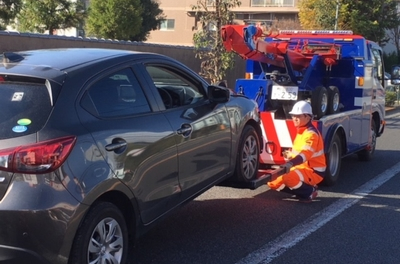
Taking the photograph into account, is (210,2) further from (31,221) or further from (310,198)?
(31,221)

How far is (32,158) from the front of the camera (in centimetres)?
414

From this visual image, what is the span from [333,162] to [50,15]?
21046 millimetres

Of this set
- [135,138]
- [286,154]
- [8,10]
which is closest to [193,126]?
[135,138]

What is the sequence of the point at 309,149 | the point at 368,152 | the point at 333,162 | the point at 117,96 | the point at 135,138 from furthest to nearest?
the point at 368,152 < the point at 333,162 < the point at 309,149 < the point at 117,96 < the point at 135,138

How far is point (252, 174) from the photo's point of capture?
24.5 feet

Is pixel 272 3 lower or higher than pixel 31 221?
higher

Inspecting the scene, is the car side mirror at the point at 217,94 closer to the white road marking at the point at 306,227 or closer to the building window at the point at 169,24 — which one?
the white road marking at the point at 306,227

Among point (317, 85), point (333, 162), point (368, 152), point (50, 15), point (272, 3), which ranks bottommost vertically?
point (368, 152)

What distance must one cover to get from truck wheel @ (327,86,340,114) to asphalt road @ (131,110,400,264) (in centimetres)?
130

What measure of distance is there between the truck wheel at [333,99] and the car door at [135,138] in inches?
202

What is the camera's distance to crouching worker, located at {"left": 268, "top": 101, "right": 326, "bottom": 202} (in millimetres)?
8305

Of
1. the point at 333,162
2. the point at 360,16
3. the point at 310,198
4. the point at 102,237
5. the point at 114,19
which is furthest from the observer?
the point at 114,19

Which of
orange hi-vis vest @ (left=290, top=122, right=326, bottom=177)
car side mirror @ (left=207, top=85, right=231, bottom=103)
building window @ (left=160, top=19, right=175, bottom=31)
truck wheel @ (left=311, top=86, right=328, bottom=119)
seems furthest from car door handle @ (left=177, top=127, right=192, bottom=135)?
building window @ (left=160, top=19, right=175, bottom=31)

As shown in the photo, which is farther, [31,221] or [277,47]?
[277,47]
